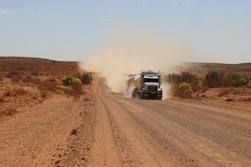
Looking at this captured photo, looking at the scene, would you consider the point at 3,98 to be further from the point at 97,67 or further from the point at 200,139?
the point at 97,67

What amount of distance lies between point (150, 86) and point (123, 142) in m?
37.9

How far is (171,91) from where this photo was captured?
6206cm

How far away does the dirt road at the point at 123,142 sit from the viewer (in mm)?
11703

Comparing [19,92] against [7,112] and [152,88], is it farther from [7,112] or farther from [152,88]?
[152,88]

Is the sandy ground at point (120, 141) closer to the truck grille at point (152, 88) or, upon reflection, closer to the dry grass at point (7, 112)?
the dry grass at point (7, 112)

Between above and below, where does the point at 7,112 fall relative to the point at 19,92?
below

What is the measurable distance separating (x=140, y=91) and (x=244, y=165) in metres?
43.3

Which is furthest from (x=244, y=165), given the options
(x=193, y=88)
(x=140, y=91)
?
(x=193, y=88)

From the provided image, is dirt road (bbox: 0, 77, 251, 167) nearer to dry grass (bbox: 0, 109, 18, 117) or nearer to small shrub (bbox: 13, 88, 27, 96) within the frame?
dry grass (bbox: 0, 109, 18, 117)

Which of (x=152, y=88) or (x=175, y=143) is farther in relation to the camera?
(x=152, y=88)

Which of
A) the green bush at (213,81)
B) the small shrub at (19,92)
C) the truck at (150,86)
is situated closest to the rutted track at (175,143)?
the small shrub at (19,92)

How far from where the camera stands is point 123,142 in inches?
588

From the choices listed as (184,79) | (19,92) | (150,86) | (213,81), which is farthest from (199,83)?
(19,92)

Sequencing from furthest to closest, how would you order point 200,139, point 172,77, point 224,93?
point 172,77
point 224,93
point 200,139
